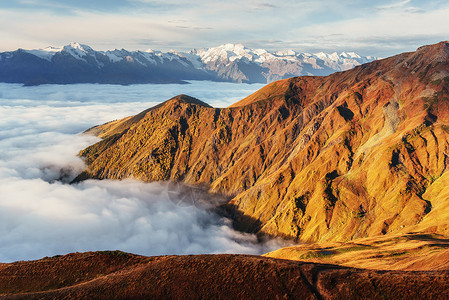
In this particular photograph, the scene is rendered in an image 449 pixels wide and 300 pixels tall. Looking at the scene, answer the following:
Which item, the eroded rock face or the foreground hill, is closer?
the foreground hill

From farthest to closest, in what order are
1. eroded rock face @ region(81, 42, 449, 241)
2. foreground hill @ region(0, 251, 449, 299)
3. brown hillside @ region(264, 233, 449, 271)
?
eroded rock face @ region(81, 42, 449, 241)
brown hillside @ region(264, 233, 449, 271)
foreground hill @ region(0, 251, 449, 299)

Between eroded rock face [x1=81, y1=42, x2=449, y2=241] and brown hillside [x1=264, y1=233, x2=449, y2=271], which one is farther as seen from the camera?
eroded rock face [x1=81, y1=42, x2=449, y2=241]

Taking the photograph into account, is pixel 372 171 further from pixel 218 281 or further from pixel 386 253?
pixel 218 281

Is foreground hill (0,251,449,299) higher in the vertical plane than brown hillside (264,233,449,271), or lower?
higher

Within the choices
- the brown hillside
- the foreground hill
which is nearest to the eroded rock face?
the brown hillside

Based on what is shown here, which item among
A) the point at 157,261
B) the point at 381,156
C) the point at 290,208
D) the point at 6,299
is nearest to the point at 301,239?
the point at 290,208

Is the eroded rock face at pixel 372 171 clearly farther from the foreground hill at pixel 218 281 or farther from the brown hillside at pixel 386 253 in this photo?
the foreground hill at pixel 218 281

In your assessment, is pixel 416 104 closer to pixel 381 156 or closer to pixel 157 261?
pixel 381 156

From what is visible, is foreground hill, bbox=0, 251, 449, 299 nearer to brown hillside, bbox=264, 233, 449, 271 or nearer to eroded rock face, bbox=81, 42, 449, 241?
brown hillside, bbox=264, 233, 449, 271

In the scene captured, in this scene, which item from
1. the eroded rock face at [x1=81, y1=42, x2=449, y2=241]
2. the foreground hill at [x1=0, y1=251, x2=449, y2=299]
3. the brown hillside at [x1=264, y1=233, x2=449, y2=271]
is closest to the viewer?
the foreground hill at [x1=0, y1=251, x2=449, y2=299]
